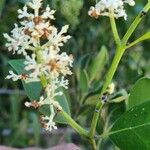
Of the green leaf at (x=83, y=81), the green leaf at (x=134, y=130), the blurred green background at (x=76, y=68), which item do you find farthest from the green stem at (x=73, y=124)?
the green leaf at (x=83, y=81)

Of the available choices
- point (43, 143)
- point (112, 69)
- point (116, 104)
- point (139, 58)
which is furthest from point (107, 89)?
point (43, 143)

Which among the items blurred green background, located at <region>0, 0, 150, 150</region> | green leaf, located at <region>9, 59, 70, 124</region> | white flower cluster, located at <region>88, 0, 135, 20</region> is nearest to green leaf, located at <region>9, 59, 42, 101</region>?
green leaf, located at <region>9, 59, 70, 124</region>

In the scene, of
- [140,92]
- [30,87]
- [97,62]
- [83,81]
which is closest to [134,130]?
[140,92]

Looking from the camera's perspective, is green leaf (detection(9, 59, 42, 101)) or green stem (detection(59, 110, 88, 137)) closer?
green stem (detection(59, 110, 88, 137))

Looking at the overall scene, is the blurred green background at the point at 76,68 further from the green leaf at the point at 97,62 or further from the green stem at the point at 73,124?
the green stem at the point at 73,124

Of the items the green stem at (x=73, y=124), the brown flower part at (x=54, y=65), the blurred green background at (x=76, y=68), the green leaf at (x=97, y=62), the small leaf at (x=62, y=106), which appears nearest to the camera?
the brown flower part at (x=54, y=65)

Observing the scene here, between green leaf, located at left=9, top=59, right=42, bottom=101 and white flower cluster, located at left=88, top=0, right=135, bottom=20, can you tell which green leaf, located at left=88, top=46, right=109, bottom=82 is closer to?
green leaf, located at left=9, top=59, right=42, bottom=101

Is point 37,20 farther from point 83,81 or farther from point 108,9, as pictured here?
point 83,81
